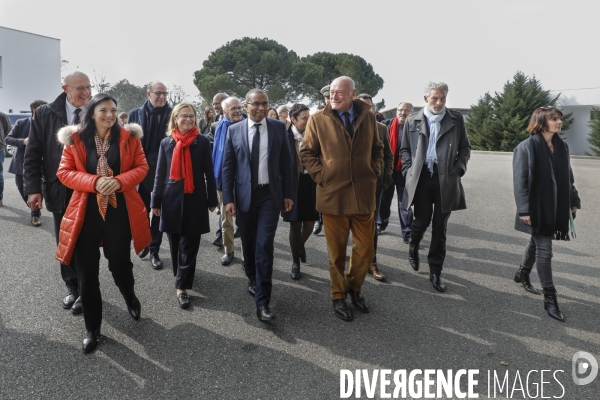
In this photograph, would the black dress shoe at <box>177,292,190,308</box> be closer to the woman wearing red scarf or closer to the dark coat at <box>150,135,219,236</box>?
the woman wearing red scarf

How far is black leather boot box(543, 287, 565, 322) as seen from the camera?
393 centimetres

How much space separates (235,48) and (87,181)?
4450cm

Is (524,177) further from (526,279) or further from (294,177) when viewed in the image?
(294,177)

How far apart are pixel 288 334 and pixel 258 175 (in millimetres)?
1401

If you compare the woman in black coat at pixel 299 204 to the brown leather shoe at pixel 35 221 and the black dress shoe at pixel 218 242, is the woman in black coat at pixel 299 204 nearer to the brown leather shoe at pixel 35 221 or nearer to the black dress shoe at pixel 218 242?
the black dress shoe at pixel 218 242

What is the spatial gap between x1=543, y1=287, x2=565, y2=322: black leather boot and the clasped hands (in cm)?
378

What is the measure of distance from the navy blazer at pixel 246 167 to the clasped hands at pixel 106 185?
1070mm

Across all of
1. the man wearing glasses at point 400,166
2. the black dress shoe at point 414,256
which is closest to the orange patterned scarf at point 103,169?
the black dress shoe at point 414,256

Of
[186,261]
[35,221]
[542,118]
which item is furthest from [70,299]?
[542,118]

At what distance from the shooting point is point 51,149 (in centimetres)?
379

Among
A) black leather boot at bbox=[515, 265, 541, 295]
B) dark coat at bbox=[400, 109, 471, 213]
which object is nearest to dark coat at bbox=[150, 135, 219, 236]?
dark coat at bbox=[400, 109, 471, 213]

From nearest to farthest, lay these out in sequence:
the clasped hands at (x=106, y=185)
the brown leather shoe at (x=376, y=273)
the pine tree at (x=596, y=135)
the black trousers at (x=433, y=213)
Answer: the clasped hands at (x=106, y=185) → the black trousers at (x=433, y=213) → the brown leather shoe at (x=376, y=273) → the pine tree at (x=596, y=135)

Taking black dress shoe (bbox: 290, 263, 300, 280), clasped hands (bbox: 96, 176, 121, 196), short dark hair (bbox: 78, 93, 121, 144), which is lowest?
black dress shoe (bbox: 290, 263, 300, 280)

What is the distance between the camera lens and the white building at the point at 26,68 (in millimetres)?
41031
